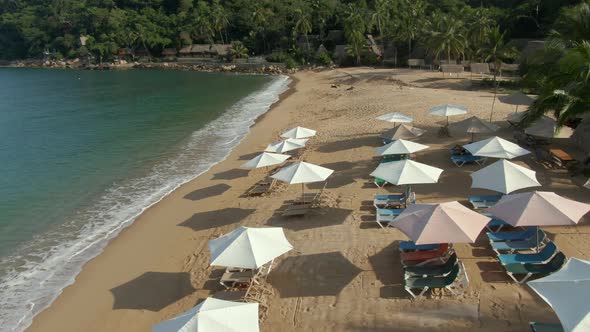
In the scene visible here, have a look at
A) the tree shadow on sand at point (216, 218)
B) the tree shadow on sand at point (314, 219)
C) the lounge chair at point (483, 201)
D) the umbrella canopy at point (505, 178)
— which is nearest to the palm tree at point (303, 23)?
the tree shadow on sand at point (216, 218)

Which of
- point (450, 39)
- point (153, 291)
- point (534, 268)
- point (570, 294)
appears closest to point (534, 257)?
point (534, 268)

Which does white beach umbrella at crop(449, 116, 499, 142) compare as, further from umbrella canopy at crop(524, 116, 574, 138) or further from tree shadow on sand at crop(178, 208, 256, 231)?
tree shadow on sand at crop(178, 208, 256, 231)

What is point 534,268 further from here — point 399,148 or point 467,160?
point 467,160

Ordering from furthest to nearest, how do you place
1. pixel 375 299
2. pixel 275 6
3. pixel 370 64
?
pixel 275 6 → pixel 370 64 → pixel 375 299

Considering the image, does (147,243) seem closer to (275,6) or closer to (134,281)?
(134,281)

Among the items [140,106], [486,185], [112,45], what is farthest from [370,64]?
[112,45]

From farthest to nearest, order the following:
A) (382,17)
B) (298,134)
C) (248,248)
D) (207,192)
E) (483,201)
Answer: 1. (382,17)
2. (298,134)
3. (207,192)
4. (483,201)
5. (248,248)
